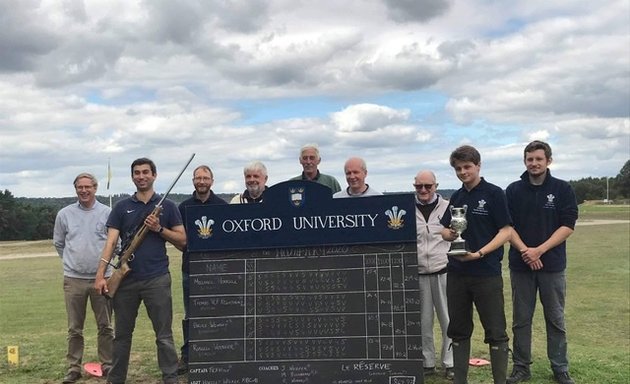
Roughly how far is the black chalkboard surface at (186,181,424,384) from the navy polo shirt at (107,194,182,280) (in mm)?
416

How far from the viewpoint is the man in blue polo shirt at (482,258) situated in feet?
17.8

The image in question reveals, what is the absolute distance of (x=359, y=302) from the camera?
5.50 metres

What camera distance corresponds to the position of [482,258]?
5422mm

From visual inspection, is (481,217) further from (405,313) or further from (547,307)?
(547,307)

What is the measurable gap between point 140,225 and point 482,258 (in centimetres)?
301

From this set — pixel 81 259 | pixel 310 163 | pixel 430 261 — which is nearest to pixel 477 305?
pixel 430 261

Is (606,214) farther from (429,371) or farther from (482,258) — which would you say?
(482,258)

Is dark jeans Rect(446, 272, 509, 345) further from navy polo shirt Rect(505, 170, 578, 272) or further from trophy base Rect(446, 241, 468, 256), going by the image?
navy polo shirt Rect(505, 170, 578, 272)

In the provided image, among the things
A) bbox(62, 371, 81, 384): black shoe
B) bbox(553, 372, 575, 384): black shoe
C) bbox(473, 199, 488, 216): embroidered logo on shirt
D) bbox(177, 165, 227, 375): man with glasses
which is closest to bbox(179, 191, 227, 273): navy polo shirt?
bbox(177, 165, 227, 375): man with glasses

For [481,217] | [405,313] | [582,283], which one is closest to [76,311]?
[405,313]

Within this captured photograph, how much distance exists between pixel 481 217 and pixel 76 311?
414cm

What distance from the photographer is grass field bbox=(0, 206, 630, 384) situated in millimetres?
6754

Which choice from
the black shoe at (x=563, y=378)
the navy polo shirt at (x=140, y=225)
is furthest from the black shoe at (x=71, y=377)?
the black shoe at (x=563, y=378)

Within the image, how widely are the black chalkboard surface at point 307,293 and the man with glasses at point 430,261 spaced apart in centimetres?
97
